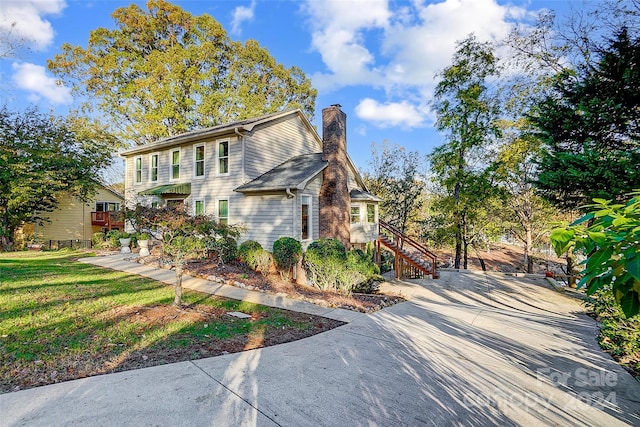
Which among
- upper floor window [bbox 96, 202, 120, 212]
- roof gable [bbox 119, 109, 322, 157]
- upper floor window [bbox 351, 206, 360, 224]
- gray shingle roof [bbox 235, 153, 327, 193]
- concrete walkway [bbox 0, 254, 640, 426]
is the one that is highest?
roof gable [bbox 119, 109, 322, 157]

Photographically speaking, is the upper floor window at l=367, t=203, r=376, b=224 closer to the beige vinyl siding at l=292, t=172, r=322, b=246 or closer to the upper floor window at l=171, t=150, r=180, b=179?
the beige vinyl siding at l=292, t=172, r=322, b=246

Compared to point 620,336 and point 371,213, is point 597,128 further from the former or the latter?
point 371,213

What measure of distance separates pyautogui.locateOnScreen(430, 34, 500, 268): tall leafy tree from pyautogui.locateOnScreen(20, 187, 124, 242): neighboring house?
21.7 meters

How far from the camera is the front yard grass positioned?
3.80 metres

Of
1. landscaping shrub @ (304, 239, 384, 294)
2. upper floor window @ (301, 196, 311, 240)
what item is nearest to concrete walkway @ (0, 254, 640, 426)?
landscaping shrub @ (304, 239, 384, 294)

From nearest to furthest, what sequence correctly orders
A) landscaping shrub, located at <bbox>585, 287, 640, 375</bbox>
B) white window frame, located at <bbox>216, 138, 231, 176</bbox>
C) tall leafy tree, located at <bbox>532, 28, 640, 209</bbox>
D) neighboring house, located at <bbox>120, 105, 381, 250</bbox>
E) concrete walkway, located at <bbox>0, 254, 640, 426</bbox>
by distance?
concrete walkway, located at <bbox>0, 254, 640, 426</bbox> < landscaping shrub, located at <bbox>585, 287, 640, 375</bbox> < tall leafy tree, located at <bbox>532, 28, 640, 209</bbox> < neighboring house, located at <bbox>120, 105, 381, 250</bbox> < white window frame, located at <bbox>216, 138, 231, 176</bbox>

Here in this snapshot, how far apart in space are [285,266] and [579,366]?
7713mm

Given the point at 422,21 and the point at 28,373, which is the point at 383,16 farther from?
the point at 28,373

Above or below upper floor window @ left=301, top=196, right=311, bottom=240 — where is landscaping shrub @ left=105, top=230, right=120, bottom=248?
below

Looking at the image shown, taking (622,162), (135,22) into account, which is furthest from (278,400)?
(135,22)

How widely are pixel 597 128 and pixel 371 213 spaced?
32.1 ft

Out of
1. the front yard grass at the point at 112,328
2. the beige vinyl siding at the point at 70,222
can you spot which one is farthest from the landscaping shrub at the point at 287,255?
the beige vinyl siding at the point at 70,222

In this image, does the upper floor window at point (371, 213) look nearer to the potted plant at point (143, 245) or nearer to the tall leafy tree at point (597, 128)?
the tall leafy tree at point (597, 128)

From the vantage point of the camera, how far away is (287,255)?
1005 centimetres
